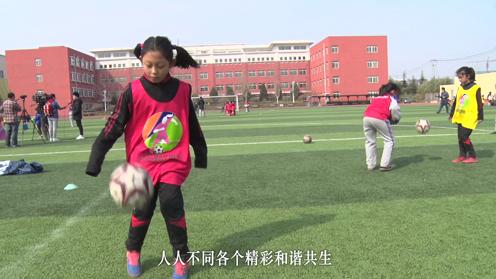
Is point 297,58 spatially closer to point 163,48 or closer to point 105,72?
point 105,72

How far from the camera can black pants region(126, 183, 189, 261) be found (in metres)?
3.09

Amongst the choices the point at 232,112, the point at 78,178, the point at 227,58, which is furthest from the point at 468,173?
the point at 227,58

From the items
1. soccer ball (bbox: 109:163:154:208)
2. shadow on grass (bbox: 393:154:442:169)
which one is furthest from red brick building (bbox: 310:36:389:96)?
soccer ball (bbox: 109:163:154:208)

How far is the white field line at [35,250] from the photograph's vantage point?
11.2ft

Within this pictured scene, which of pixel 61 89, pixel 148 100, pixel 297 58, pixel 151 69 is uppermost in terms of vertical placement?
pixel 297 58

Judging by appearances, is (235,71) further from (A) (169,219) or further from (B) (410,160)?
(A) (169,219)

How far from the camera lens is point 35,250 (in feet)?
12.6

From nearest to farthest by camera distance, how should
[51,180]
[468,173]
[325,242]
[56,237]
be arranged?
1. [325,242]
2. [56,237]
3. [468,173]
4. [51,180]

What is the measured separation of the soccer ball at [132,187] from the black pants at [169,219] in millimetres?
131

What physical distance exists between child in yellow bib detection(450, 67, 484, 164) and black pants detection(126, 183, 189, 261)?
20.9 ft

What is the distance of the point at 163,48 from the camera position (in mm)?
3051

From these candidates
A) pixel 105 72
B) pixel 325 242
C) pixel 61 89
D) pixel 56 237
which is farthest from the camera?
pixel 105 72

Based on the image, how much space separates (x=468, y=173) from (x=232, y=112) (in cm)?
2934

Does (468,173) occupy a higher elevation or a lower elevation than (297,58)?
lower
